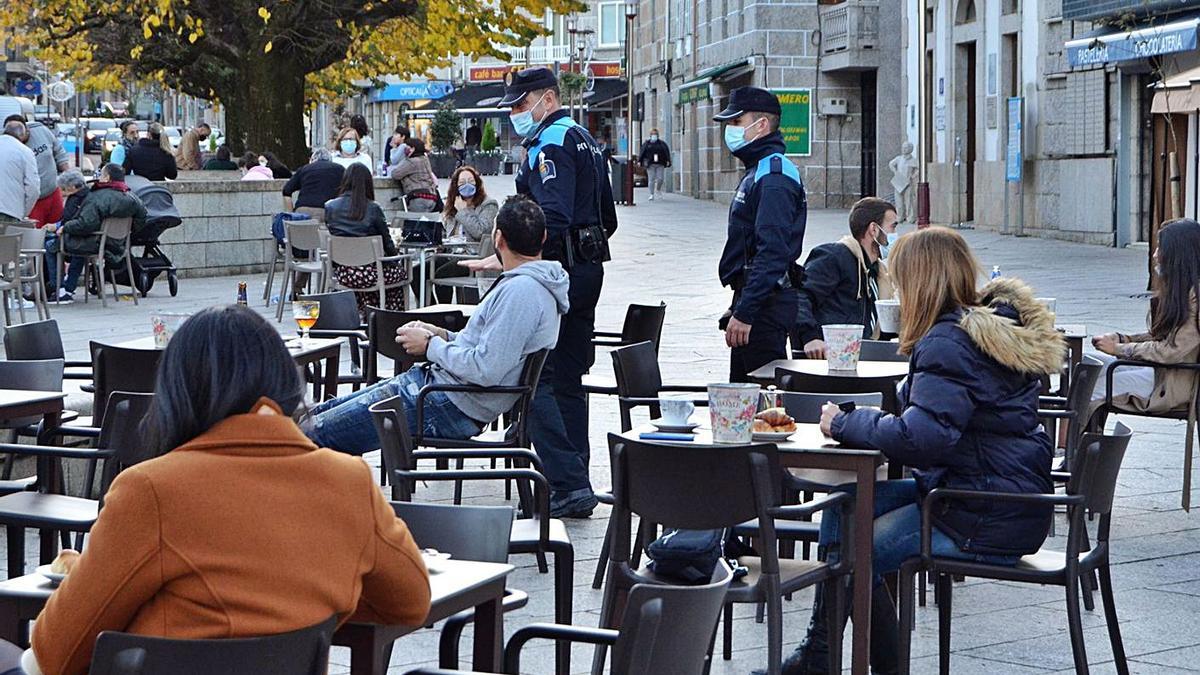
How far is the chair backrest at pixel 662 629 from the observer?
2898 mm

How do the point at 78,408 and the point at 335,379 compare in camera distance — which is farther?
the point at 335,379

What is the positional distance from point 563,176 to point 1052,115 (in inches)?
881

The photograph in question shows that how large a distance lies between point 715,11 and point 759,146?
4240 centimetres

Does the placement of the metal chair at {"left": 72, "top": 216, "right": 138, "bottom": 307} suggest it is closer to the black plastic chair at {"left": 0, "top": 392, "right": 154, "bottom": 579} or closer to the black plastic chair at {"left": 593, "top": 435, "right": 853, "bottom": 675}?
the black plastic chair at {"left": 0, "top": 392, "right": 154, "bottom": 579}

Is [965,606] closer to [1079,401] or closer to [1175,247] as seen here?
[1079,401]

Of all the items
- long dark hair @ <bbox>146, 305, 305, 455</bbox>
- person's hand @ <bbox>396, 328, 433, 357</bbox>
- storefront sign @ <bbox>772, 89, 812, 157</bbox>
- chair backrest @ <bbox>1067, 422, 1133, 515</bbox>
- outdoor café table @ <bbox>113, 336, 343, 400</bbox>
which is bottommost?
chair backrest @ <bbox>1067, 422, 1133, 515</bbox>

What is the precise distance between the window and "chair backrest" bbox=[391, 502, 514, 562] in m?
77.9

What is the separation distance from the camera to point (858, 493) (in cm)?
514

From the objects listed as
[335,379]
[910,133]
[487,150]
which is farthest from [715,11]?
[335,379]

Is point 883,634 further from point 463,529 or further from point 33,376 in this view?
point 33,376

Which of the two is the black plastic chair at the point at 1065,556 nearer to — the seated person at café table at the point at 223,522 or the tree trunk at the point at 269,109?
the seated person at café table at the point at 223,522

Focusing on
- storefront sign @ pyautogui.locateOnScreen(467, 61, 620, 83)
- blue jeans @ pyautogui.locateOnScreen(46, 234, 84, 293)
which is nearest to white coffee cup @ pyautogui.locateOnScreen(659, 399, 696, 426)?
blue jeans @ pyautogui.locateOnScreen(46, 234, 84, 293)

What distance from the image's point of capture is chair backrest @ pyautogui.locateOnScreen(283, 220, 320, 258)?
672 inches

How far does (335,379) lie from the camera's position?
28.9ft
